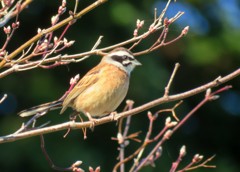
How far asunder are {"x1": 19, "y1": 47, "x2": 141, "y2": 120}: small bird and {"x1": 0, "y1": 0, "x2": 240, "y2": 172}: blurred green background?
3.51m

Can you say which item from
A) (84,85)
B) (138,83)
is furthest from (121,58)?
(138,83)

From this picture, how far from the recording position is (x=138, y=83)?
31.0 ft

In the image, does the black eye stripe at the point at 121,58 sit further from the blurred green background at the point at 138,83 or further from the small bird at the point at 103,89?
the blurred green background at the point at 138,83

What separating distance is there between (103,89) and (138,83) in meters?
4.51

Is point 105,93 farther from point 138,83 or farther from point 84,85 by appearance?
point 138,83

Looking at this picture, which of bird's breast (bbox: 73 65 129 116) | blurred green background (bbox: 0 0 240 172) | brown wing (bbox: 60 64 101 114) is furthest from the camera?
blurred green background (bbox: 0 0 240 172)

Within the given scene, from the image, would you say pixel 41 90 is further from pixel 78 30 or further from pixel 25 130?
pixel 25 130

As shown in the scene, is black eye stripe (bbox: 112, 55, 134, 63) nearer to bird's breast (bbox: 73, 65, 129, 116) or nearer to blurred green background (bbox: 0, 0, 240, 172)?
bird's breast (bbox: 73, 65, 129, 116)

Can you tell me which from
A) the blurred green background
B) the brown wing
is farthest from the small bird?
the blurred green background

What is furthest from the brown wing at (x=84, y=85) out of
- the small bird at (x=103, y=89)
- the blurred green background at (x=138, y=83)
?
the blurred green background at (x=138, y=83)

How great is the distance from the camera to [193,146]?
1084cm

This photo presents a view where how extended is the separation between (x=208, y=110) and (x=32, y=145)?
11.1 ft

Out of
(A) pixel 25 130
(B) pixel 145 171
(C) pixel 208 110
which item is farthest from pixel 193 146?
(A) pixel 25 130

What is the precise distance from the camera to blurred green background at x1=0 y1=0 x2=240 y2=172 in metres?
9.35
